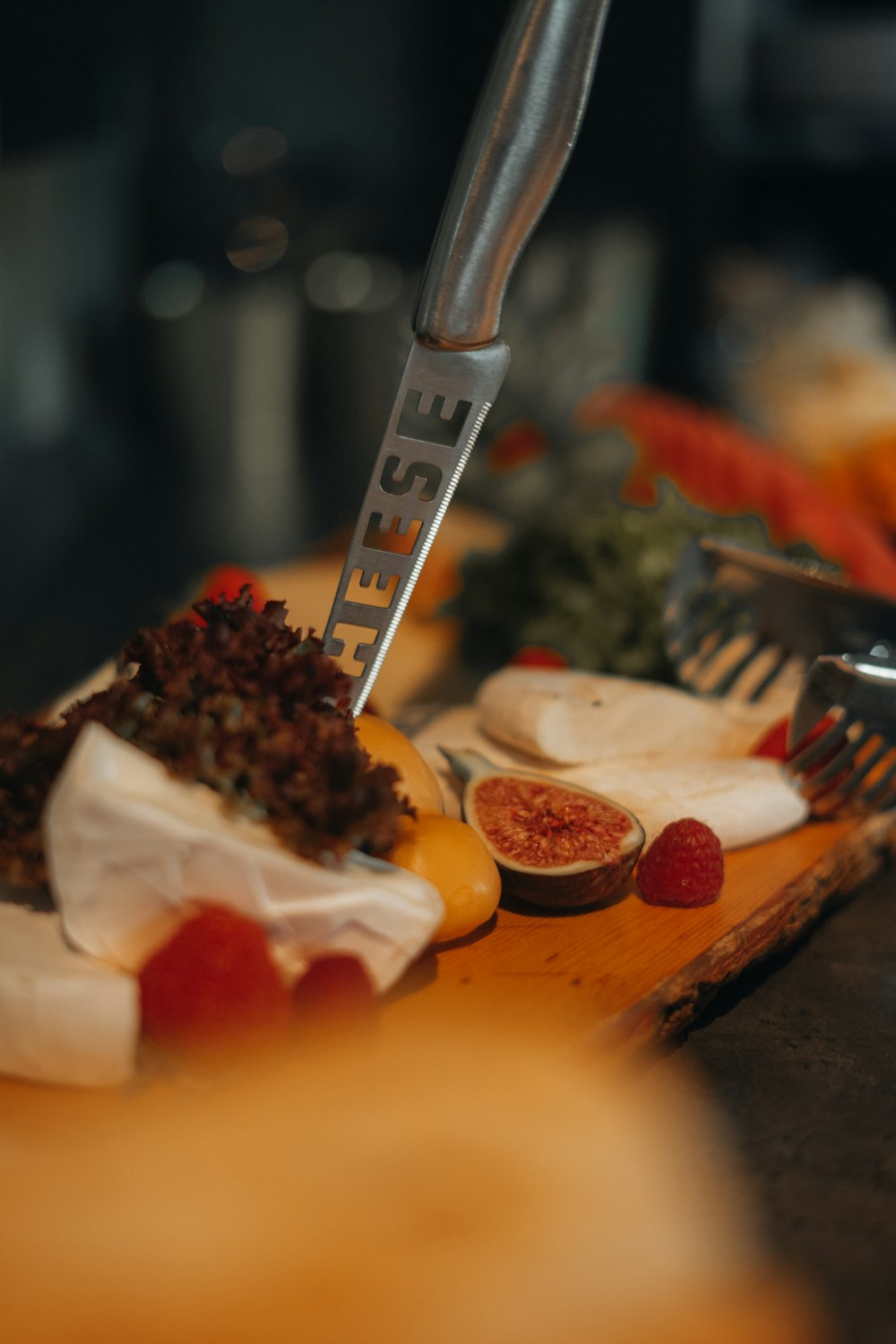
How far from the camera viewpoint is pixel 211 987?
1096 mm

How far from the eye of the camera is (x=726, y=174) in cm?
467

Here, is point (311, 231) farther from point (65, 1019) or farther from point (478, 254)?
point (65, 1019)

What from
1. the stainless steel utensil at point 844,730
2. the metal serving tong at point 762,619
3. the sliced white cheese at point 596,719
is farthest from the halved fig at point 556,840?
the metal serving tong at point 762,619

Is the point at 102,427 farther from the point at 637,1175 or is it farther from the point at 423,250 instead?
the point at 637,1175

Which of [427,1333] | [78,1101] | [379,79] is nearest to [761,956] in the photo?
[427,1333]

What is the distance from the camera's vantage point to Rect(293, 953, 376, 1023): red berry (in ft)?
3.73

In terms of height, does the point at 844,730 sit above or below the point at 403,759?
above

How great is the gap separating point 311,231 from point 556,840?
3313mm

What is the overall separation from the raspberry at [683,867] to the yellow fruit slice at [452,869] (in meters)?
0.20

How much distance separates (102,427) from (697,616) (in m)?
2.75

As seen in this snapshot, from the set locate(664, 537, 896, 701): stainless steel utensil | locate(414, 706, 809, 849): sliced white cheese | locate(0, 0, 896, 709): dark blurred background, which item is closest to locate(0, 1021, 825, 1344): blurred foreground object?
locate(414, 706, 809, 849): sliced white cheese

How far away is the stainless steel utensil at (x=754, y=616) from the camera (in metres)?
1.89

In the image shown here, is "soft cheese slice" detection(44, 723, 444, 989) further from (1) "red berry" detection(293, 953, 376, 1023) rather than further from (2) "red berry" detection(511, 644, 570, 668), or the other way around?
(2) "red berry" detection(511, 644, 570, 668)

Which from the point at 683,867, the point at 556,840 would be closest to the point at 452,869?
the point at 556,840
